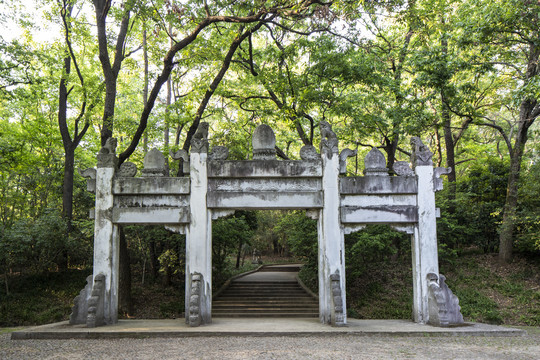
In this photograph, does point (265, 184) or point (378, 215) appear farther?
point (265, 184)

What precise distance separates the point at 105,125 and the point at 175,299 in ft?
22.9

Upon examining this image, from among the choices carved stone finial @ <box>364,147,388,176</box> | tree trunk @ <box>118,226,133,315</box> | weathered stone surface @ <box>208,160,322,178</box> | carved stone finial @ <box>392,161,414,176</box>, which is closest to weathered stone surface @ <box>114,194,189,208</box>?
weathered stone surface @ <box>208,160,322,178</box>

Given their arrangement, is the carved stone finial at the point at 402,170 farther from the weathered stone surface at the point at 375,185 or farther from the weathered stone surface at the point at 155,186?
the weathered stone surface at the point at 155,186

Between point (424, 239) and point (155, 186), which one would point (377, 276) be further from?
point (155, 186)

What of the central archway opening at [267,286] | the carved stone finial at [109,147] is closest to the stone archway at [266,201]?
the carved stone finial at [109,147]

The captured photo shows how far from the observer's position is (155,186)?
8.77 meters

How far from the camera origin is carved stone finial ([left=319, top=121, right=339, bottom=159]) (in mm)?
8852

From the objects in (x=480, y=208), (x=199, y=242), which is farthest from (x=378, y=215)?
(x=480, y=208)

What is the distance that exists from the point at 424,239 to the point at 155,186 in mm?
6152

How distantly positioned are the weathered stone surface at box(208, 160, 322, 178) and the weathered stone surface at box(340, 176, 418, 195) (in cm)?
68

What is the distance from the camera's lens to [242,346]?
22.2 ft

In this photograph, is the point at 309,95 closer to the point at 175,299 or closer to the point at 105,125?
the point at 105,125

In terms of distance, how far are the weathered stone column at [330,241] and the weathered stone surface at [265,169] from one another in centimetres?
29

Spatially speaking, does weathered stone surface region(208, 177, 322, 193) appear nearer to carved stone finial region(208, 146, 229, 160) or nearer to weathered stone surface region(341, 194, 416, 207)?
carved stone finial region(208, 146, 229, 160)
